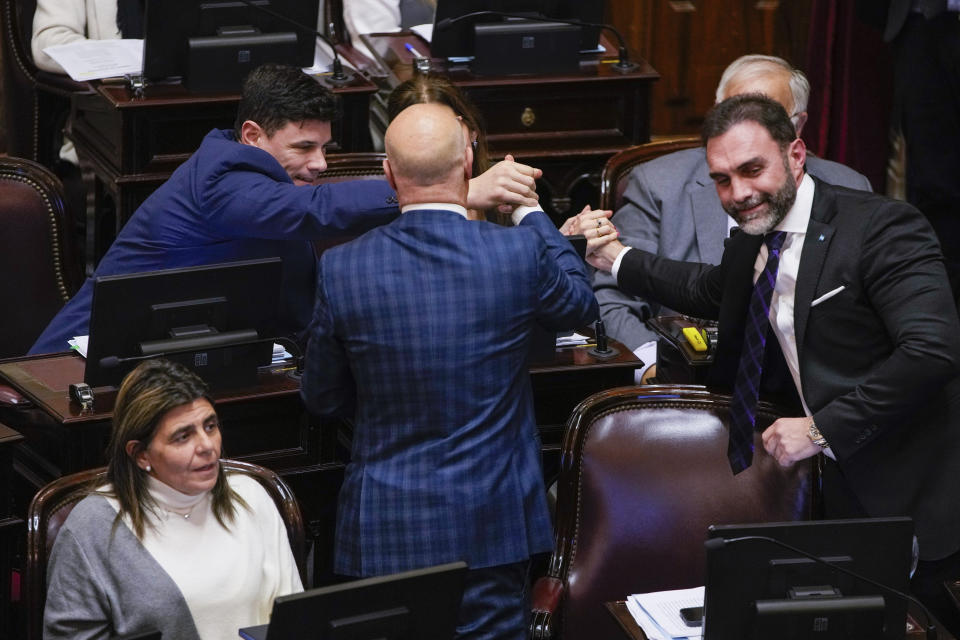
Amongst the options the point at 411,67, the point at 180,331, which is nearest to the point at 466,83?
the point at 411,67

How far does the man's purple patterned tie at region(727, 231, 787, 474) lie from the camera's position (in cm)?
324

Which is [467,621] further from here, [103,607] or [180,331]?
[180,331]

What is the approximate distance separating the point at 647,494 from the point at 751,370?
0.33 metres

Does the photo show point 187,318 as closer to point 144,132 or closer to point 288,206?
point 288,206

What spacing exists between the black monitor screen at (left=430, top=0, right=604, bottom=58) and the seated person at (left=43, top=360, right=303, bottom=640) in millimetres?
2160

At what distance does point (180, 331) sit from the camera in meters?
3.23

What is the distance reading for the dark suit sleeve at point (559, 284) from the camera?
288cm

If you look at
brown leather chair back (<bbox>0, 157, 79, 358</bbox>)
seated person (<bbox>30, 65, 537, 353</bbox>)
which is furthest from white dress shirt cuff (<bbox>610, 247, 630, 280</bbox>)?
brown leather chair back (<bbox>0, 157, 79, 358</bbox>)

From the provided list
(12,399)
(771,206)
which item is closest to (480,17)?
(771,206)

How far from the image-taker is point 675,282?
3.62m

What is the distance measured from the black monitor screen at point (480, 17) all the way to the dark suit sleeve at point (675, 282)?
1.31 metres

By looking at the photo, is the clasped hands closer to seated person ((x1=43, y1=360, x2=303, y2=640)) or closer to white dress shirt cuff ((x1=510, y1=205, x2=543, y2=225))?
white dress shirt cuff ((x1=510, y1=205, x2=543, y2=225))

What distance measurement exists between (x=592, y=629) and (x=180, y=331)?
1.02 metres

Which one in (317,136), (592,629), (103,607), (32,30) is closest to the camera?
(103,607)
